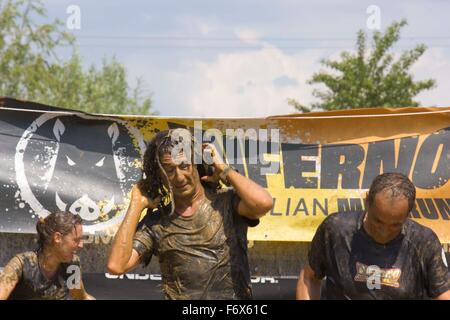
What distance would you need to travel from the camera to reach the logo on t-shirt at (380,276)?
475 cm

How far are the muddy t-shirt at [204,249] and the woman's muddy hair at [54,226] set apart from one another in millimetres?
1143

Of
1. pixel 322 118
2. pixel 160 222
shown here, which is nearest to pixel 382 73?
pixel 322 118

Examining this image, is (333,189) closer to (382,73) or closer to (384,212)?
(384,212)

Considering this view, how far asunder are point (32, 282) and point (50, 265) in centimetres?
20

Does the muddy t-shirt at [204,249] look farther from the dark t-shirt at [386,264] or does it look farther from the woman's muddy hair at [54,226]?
the woman's muddy hair at [54,226]

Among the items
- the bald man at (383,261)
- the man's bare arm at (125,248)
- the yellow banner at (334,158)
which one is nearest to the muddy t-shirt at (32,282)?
the man's bare arm at (125,248)

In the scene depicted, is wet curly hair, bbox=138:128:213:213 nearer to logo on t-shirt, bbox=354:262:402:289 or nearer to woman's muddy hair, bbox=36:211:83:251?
woman's muddy hair, bbox=36:211:83:251

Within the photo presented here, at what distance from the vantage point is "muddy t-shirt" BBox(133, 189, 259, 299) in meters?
5.19

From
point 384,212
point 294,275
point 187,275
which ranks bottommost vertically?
point 294,275

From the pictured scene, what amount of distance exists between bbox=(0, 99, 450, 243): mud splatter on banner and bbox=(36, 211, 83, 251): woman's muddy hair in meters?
1.36

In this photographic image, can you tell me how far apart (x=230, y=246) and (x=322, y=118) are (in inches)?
117
